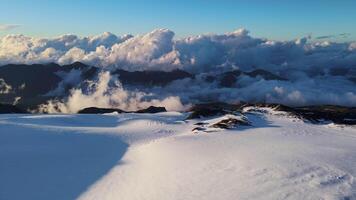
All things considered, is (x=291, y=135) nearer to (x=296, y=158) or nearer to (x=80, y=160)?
(x=296, y=158)

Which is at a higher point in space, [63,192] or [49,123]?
[49,123]

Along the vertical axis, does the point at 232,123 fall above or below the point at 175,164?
above

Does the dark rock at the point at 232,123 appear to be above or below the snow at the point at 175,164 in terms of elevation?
above

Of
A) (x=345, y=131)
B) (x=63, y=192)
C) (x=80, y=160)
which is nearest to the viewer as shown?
(x=63, y=192)

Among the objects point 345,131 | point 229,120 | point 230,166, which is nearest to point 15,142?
point 230,166

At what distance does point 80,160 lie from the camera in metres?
47.6

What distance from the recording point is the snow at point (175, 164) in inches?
1304

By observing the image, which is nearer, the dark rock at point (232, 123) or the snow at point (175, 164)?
the snow at point (175, 164)

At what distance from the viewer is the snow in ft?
109

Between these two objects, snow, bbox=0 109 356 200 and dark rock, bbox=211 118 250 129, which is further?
dark rock, bbox=211 118 250 129

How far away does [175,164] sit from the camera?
42.7 metres

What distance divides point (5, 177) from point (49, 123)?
3452 cm

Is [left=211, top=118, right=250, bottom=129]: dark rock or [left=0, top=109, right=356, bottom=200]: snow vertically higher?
[left=211, top=118, right=250, bottom=129]: dark rock

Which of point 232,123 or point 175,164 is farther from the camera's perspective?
point 232,123
